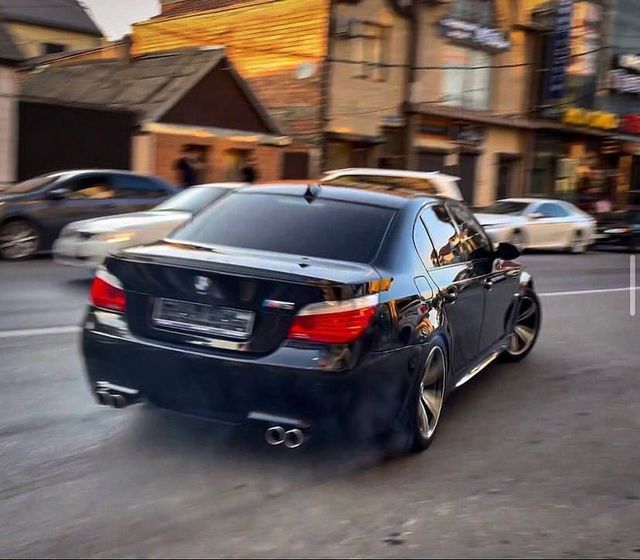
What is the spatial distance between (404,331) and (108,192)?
10.4 m

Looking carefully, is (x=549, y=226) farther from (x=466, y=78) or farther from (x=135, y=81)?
(x=135, y=81)

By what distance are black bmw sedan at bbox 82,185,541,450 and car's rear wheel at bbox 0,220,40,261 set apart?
881cm

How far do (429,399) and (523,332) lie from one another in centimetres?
291

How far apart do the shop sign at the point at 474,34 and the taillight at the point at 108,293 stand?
26153mm

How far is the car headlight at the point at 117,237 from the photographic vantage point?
11.2 meters

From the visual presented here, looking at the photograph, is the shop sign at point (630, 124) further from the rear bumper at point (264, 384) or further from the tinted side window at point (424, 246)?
the rear bumper at point (264, 384)

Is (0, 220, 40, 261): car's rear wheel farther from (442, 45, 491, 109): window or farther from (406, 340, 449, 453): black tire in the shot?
(442, 45, 491, 109): window

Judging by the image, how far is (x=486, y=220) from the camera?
1870cm

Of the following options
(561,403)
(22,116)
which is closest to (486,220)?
(22,116)

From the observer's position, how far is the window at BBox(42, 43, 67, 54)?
41.8 metres

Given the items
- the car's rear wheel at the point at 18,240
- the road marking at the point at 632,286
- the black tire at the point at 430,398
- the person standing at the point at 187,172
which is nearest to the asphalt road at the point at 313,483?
the black tire at the point at 430,398

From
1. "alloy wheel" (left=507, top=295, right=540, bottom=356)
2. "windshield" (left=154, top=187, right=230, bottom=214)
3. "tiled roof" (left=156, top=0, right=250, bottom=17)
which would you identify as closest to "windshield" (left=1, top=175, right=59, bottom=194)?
"windshield" (left=154, top=187, right=230, bottom=214)

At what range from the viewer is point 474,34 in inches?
1206

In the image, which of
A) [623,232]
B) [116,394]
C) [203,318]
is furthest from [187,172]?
[203,318]
